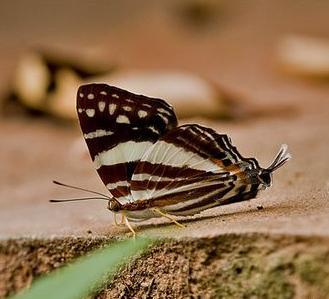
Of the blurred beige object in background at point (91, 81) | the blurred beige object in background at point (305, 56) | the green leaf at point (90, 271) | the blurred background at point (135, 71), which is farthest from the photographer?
the blurred beige object in background at point (305, 56)

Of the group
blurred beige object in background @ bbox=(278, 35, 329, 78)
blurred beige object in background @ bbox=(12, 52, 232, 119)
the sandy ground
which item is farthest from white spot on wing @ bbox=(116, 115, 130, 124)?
blurred beige object in background @ bbox=(278, 35, 329, 78)

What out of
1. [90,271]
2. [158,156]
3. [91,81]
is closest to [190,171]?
[158,156]

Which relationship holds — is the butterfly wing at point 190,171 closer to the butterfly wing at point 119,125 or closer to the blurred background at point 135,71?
the butterfly wing at point 119,125

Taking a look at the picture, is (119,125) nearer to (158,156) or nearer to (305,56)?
(158,156)

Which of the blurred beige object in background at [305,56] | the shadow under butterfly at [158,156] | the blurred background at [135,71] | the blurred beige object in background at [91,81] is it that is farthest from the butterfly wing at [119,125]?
the blurred beige object in background at [305,56]

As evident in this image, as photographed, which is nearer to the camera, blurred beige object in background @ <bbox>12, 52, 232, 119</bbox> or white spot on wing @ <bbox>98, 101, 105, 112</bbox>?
white spot on wing @ <bbox>98, 101, 105, 112</bbox>

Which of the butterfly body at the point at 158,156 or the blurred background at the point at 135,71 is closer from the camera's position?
the butterfly body at the point at 158,156

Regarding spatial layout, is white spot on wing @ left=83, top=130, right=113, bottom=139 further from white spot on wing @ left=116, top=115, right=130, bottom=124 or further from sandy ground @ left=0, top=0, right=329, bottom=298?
sandy ground @ left=0, top=0, right=329, bottom=298
